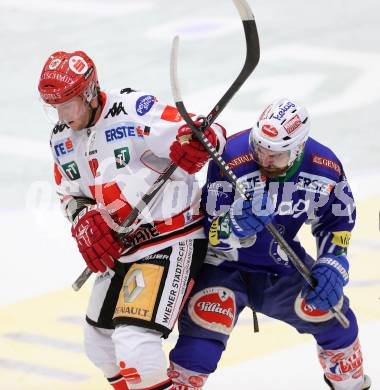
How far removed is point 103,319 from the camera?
199 inches

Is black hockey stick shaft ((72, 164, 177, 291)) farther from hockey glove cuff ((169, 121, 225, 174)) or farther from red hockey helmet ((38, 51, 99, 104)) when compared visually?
red hockey helmet ((38, 51, 99, 104))

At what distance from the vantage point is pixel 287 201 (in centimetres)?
494

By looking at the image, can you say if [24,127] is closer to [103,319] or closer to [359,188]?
[359,188]

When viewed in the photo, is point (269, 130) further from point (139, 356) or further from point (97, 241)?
point (139, 356)

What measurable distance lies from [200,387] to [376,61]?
15.4 ft

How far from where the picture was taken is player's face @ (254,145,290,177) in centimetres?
476

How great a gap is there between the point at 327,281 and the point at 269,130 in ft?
2.14

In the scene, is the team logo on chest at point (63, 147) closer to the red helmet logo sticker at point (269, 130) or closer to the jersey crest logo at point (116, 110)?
the jersey crest logo at point (116, 110)

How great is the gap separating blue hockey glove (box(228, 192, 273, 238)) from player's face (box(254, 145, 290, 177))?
11 centimetres

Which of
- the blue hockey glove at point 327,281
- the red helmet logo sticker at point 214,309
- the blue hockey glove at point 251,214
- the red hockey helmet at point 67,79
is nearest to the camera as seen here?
the blue hockey glove at point 251,214

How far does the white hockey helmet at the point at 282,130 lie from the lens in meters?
4.71

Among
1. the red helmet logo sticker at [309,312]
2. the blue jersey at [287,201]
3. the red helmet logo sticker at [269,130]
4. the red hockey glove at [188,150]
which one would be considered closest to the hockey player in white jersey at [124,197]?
the red hockey glove at [188,150]

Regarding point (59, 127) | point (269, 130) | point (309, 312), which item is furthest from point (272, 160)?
point (59, 127)

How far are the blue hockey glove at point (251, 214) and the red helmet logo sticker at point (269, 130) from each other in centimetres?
22
